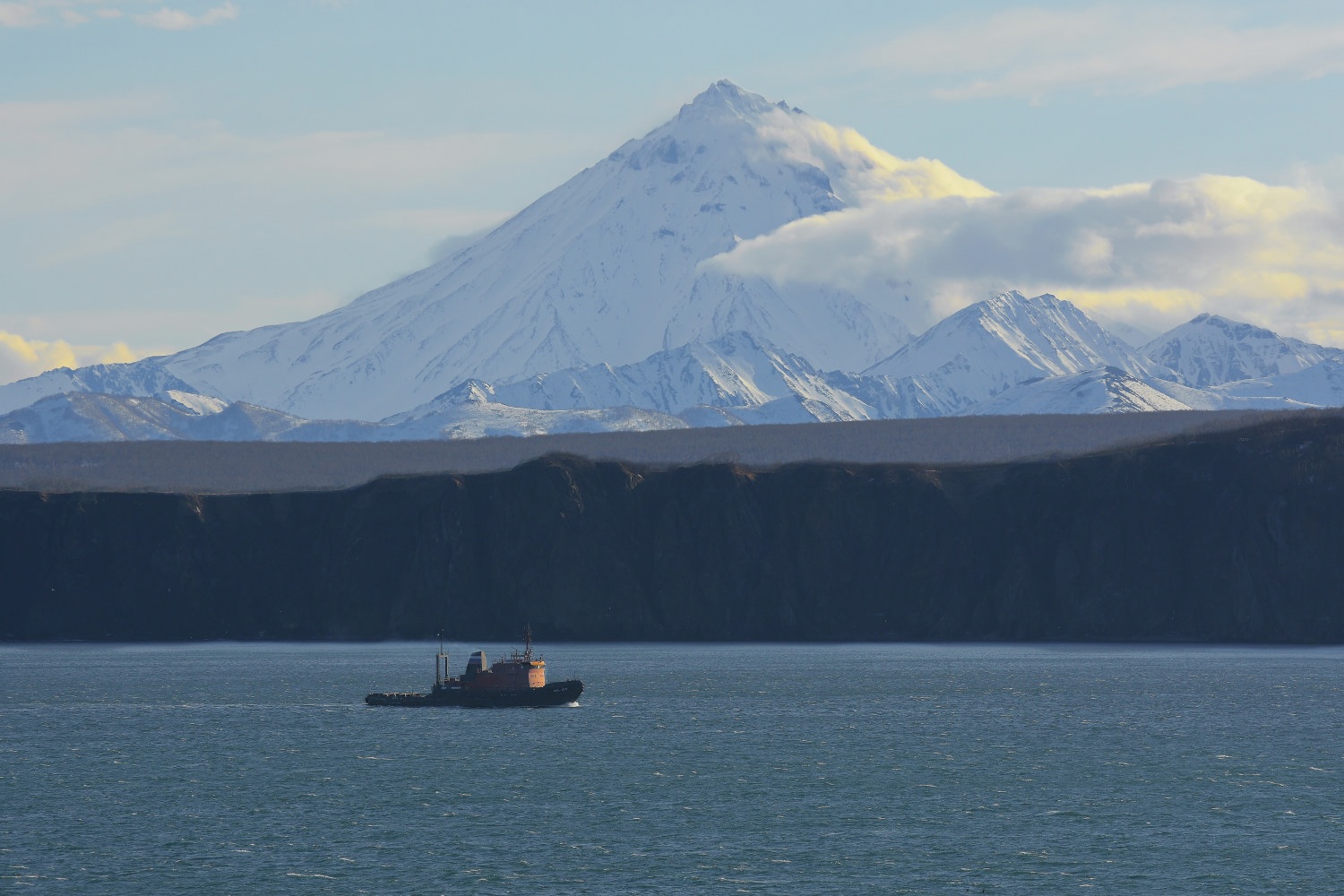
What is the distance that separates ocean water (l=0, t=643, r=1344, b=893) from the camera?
216 feet

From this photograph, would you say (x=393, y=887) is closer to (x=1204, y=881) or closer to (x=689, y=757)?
(x=1204, y=881)

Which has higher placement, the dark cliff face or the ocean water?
the dark cliff face

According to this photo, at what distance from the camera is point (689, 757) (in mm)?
93125

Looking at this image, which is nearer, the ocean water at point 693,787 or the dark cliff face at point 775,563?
the ocean water at point 693,787

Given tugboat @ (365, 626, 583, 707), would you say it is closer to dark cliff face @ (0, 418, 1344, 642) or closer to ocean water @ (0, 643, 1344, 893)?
ocean water @ (0, 643, 1344, 893)

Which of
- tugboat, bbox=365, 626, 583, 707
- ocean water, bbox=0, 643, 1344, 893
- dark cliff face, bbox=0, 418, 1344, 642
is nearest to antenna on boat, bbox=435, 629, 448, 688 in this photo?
tugboat, bbox=365, 626, 583, 707

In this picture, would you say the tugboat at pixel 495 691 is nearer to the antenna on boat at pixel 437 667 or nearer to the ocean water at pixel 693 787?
the antenna on boat at pixel 437 667

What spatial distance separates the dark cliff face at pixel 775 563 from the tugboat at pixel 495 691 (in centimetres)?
6972

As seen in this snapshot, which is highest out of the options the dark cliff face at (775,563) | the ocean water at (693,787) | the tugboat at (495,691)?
the dark cliff face at (775,563)

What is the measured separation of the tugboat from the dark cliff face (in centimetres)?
6972

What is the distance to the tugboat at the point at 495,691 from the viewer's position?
116625 mm

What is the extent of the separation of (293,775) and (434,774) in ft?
20.3

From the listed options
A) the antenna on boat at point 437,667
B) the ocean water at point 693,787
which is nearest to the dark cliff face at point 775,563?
the antenna on boat at point 437,667

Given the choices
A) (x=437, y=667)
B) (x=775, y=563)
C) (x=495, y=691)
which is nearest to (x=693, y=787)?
(x=437, y=667)
